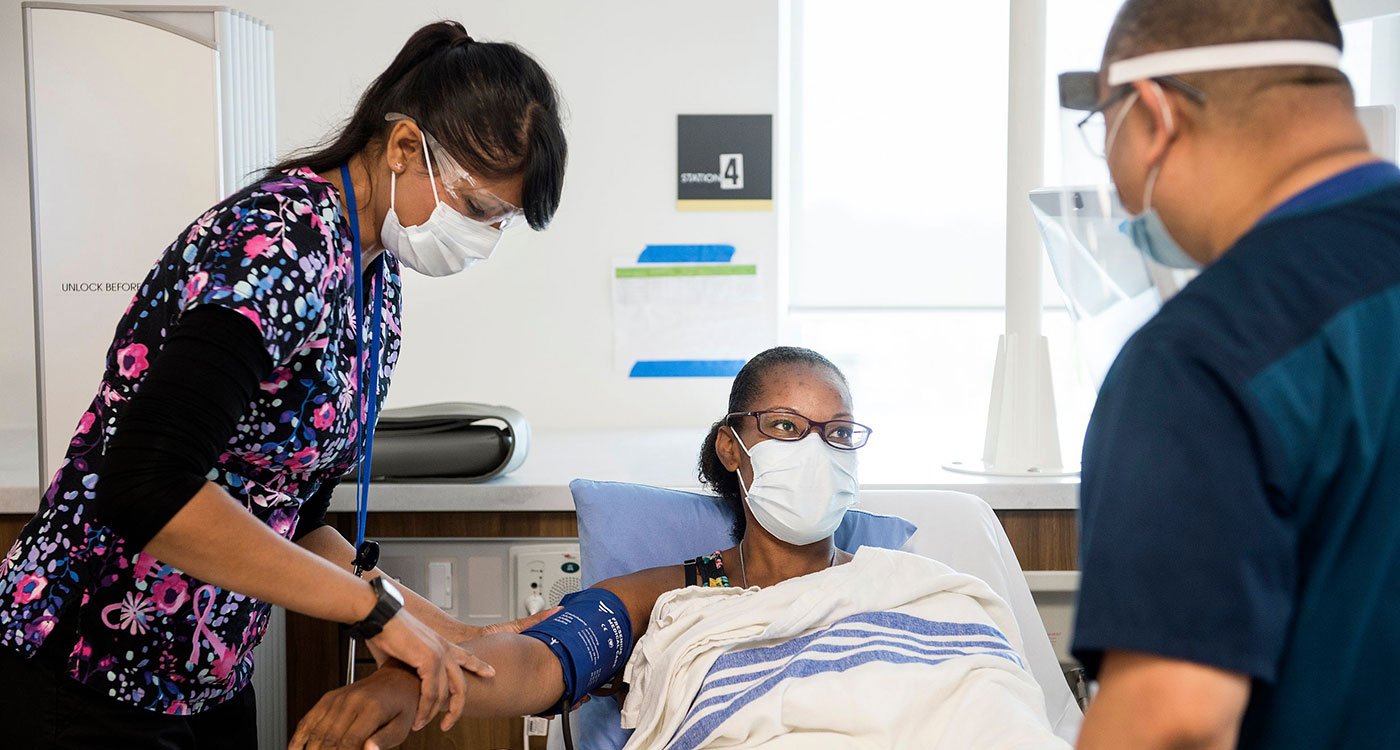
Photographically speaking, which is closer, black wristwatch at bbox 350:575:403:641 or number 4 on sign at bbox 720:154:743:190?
black wristwatch at bbox 350:575:403:641

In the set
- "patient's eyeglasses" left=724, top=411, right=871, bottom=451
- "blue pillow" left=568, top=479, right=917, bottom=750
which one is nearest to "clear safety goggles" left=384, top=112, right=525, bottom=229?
"patient's eyeglasses" left=724, top=411, right=871, bottom=451

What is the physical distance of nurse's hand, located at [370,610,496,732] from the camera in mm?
1128

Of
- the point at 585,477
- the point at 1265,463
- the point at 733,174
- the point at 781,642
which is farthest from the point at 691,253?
the point at 1265,463

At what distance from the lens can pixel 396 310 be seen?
148cm

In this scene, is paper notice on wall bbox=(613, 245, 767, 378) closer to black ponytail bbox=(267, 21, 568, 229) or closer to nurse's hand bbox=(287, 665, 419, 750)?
black ponytail bbox=(267, 21, 568, 229)

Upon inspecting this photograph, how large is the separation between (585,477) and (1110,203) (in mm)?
1389

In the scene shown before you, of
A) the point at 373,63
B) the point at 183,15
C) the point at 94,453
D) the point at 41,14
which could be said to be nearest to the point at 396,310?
the point at 94,453

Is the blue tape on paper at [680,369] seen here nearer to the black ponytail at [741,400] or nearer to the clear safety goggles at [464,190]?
the black ponytail at [741,400]

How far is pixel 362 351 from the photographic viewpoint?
131 cm

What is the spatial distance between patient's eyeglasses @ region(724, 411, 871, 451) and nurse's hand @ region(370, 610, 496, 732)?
621 millimetres

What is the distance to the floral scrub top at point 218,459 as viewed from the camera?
1.10 m

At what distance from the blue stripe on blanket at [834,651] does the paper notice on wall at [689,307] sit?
1.30m

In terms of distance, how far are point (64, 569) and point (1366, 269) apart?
1189 millimetres

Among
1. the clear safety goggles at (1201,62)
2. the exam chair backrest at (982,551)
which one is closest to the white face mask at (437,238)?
the clear safety goggles at (1201,62)
